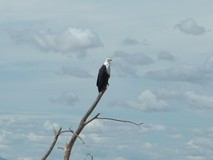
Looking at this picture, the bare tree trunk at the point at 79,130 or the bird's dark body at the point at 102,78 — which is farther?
the bird's dark body at the point at 102,78

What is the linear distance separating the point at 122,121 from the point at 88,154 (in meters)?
2.06

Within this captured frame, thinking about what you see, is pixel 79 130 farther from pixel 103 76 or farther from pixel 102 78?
pixel 103 76

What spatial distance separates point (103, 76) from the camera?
18531mm

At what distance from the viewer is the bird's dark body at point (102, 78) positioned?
16.6 meters

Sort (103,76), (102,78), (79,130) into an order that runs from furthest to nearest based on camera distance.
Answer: (103,76) < (102,78) < (79,130)

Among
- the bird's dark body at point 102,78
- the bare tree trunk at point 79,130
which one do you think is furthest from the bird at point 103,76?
the bare tree trunk at point 79,130

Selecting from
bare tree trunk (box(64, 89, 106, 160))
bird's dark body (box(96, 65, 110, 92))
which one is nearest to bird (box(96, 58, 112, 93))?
bird's dark body (box(96, 65, 110, 92))

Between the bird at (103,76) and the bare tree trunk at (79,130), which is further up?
the bird at (103,76)

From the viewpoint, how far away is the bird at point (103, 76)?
16636 millimetres

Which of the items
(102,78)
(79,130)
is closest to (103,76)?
(102,78)

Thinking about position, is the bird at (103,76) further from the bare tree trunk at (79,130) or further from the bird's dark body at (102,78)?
the bare tree trunk at (79,130)

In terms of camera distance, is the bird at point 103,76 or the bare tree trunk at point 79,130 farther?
the bird at point 103,76

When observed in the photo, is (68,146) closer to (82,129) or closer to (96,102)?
(82,129)

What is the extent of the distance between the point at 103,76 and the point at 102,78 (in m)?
0.40
